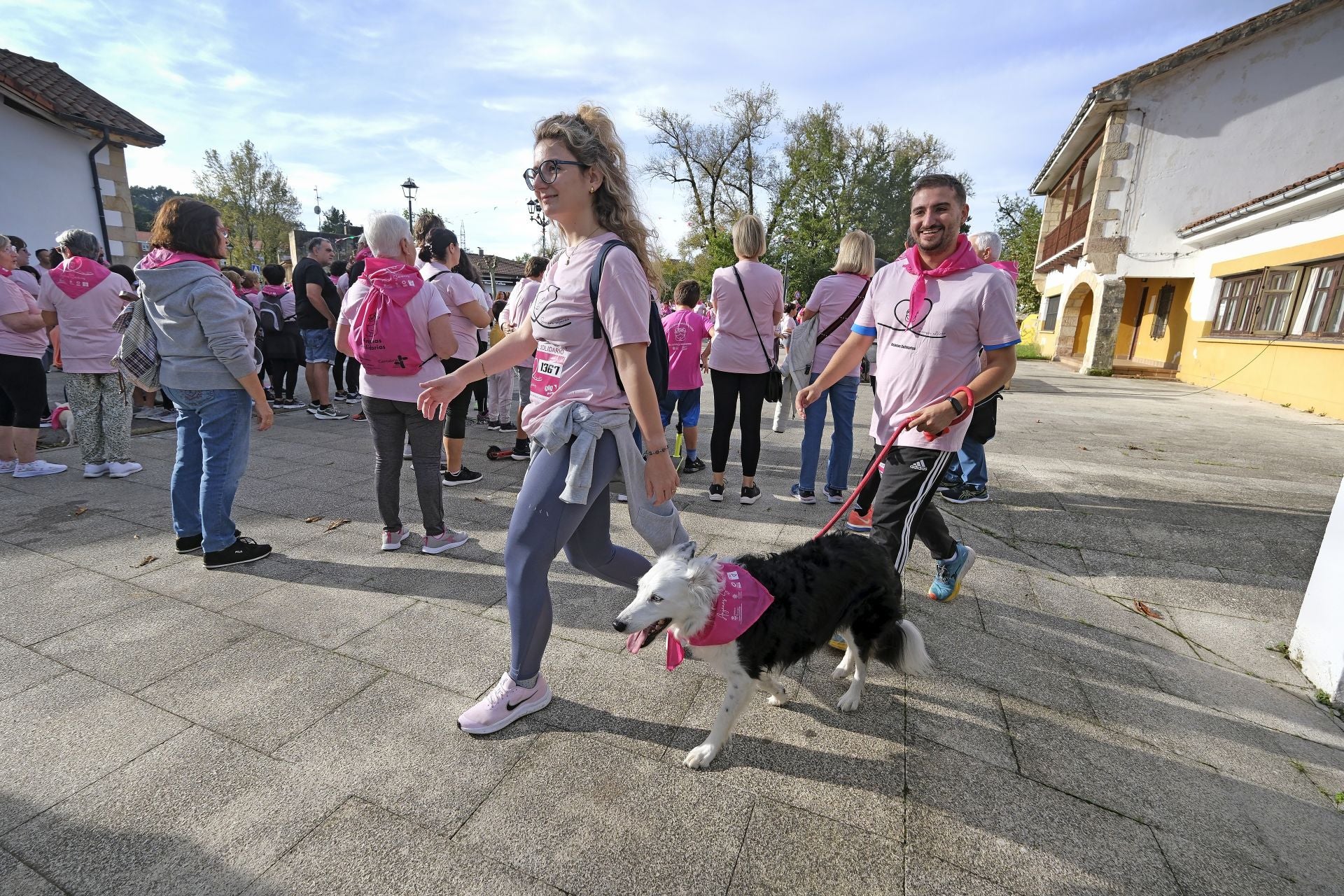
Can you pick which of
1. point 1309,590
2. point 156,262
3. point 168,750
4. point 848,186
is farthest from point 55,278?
point 848,186

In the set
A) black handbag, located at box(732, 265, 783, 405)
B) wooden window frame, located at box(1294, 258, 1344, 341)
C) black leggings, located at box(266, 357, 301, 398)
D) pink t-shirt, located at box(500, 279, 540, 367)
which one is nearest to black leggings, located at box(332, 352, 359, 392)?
black leggings, located at box(266, 357, 301, 398)

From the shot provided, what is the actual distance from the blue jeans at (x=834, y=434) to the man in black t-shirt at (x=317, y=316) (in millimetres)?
6153

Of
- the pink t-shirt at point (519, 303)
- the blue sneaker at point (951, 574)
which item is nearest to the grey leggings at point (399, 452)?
the pink t-shirt at point (519, 303)

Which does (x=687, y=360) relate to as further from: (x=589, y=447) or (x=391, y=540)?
(x=589, y=447)

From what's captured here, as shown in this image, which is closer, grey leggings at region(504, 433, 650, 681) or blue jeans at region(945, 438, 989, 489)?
grey leggings at region(504, 433, 650, 681)

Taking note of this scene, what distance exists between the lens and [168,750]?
2178 mm

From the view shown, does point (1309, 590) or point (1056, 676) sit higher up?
point (1309, 590)

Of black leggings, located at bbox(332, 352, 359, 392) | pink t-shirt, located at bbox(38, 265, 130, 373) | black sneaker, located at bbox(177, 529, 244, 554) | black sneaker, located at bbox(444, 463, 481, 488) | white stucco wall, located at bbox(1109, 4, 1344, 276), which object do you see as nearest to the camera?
black sneaker, located at bbox(177, 529, 244, 554)

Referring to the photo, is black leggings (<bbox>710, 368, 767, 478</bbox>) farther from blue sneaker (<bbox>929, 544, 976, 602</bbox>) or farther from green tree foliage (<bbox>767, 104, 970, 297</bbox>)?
green tree foliage (<bbox>767, 104, 970, 297</bbox>)

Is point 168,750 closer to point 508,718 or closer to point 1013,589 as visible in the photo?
point 508,718

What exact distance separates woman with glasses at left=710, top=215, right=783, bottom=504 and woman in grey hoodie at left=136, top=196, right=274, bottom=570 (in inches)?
126

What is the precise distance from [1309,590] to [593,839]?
3.60 meters

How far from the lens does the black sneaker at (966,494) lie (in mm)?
5258

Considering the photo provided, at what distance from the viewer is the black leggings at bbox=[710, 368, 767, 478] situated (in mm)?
4898
